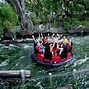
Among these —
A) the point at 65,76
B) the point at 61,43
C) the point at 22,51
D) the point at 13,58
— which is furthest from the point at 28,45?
the point at 65,76

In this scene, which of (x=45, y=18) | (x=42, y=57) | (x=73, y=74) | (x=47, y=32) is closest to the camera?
(x=73, y=74)

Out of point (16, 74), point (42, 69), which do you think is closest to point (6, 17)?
point (42, 69)

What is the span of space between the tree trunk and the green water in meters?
2.54

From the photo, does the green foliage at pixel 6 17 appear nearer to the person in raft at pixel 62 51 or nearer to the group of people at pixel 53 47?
the group of people at pixel 53 47

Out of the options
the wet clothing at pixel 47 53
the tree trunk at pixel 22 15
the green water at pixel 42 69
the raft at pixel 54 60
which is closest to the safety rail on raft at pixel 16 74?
the green water at pixel 42 69

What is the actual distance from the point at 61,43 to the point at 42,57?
62.5 inches

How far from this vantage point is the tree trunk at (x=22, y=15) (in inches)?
1064

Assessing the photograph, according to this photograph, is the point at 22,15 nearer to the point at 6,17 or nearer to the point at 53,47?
the point at 6,17

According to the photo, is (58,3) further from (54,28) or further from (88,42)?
(88,42)

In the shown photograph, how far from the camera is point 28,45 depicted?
24828 mm

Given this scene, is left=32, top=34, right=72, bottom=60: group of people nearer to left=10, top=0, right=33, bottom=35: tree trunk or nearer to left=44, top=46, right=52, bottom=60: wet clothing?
left=44, top=46, right=52, bottom=60: wet clothing

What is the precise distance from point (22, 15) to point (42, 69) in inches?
334

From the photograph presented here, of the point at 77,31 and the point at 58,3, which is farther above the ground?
the point at 58,3

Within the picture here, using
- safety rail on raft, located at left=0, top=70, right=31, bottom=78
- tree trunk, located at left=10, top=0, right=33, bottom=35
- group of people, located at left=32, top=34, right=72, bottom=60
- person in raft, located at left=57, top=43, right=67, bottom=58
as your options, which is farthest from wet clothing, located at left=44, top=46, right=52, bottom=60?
tree trunk, located at left=10, top=0, right=33, bottom=35
